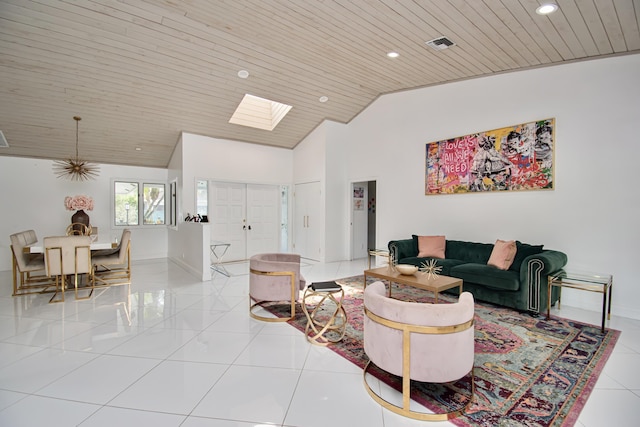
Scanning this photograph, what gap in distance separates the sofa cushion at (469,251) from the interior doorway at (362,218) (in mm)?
2773

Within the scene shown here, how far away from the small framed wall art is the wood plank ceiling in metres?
0.98

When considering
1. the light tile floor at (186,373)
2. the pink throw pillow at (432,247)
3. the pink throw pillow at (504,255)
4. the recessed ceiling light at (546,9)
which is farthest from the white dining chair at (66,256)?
the recessed ceiling light at (546,9)

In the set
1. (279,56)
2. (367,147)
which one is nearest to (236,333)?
(279,56)

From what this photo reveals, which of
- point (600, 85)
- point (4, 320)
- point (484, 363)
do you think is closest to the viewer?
point (484, 363)

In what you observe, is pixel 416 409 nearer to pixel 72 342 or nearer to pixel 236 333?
pixel 236 333

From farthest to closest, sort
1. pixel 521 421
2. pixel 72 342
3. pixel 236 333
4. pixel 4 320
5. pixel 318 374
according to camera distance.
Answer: pixel 4 320 → pixel 236 333 → pixel 72 342 → pixel 318 374 → pixel 521 421

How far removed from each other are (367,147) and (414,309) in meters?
5.49

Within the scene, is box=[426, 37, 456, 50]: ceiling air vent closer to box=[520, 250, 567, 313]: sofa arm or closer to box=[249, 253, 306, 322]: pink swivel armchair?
box=[520, 250, 567, 313]: sofa arm

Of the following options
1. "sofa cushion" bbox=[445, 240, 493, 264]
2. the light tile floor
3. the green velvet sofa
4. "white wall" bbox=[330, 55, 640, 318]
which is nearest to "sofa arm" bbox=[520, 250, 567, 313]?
the green velvet sofa

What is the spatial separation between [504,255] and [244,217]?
5628 millimetres

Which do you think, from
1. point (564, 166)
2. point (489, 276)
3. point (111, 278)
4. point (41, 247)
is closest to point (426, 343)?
point (489, 276)

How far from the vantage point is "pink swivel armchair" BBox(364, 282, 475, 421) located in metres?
1.84

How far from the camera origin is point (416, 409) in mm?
1924

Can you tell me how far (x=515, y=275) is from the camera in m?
3.71
